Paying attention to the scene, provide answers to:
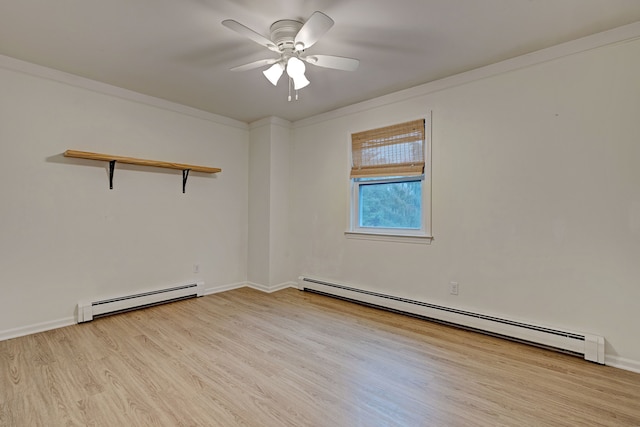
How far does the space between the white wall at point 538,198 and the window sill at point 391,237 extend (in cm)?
7

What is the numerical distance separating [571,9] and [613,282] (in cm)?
195

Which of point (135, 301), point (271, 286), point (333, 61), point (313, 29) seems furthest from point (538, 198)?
point (135, 301)

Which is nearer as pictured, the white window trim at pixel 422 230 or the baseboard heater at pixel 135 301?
the baseboard heater at pixel 135 301

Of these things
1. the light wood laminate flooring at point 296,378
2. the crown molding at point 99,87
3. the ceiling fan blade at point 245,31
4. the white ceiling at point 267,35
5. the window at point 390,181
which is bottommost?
the light wood laminate flooring at point 296,378

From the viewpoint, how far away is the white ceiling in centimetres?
196

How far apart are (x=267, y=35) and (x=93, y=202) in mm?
2441

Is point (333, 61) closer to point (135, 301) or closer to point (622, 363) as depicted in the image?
point (622, 363)

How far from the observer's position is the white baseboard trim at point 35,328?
2.61 m

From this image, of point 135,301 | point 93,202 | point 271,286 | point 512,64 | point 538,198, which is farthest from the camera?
point 271,286

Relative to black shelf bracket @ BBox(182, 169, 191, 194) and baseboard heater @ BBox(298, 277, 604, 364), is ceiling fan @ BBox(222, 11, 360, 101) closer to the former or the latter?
black shelf bracket @ BBox(182, 169, 191, 194)

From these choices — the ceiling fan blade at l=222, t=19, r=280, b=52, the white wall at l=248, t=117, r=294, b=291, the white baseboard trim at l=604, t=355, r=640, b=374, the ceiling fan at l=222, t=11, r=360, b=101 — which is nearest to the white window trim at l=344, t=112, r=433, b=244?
the white wall at l=248, t=117, r=294, b=291

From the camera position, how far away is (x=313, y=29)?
1867 mm

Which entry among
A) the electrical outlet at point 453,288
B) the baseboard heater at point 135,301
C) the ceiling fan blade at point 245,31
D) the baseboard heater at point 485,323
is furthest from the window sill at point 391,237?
the ceiling fan blade at point 245,31

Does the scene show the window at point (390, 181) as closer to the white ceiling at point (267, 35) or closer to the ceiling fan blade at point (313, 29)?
the white ceiling at point (267, 35)
